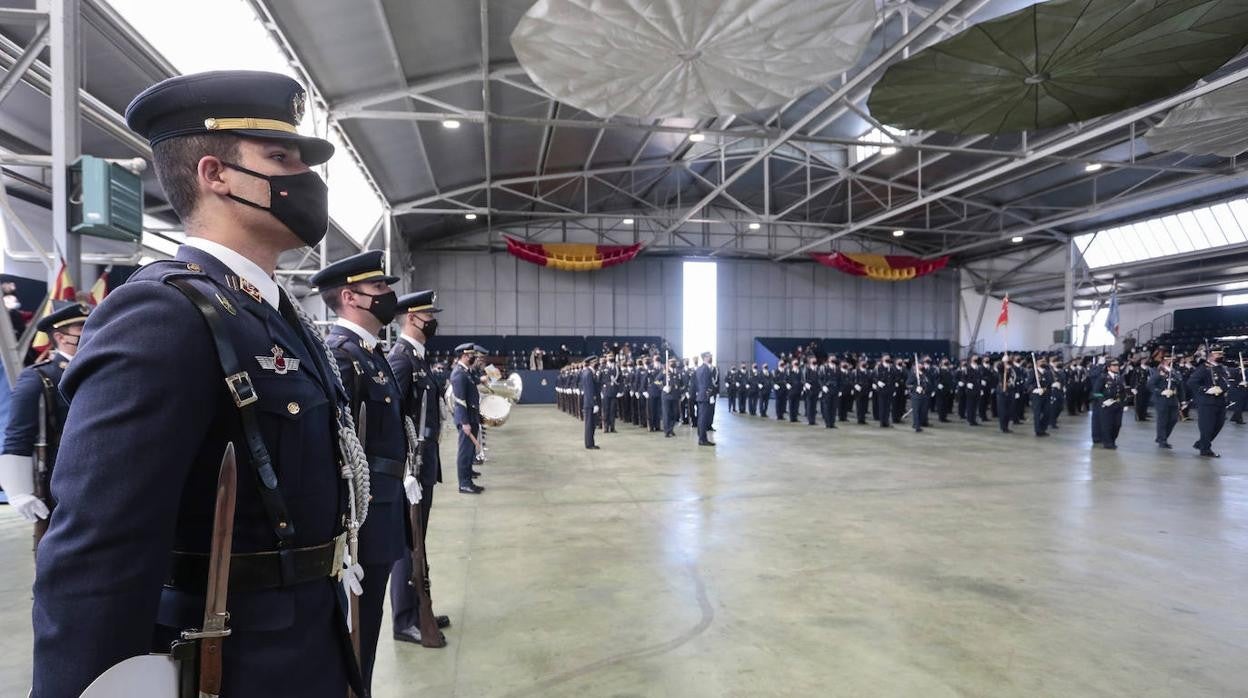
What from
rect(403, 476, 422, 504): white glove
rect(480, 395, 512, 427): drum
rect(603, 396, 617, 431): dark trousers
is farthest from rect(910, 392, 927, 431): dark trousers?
rect(403, 476, 422, 504): white glove

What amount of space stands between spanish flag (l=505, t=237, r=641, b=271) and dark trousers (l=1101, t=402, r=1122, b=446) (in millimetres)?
16259

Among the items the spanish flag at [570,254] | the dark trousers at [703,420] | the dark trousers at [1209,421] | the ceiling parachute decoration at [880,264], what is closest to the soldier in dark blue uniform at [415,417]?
the dark trousers at [703,420]

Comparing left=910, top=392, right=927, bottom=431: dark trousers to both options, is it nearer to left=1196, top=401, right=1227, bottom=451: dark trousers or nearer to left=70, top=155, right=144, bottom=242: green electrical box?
left=1196, top=401, right=1227, bottom=451: dark trousers

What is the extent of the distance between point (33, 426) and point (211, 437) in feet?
13.3

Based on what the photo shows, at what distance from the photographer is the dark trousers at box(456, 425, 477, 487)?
7.39 meters

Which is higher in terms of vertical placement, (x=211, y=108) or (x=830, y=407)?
(x=211, y=108)

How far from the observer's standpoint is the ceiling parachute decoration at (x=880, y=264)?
1016 inches

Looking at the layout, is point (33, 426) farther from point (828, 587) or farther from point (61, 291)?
point (828, 587)

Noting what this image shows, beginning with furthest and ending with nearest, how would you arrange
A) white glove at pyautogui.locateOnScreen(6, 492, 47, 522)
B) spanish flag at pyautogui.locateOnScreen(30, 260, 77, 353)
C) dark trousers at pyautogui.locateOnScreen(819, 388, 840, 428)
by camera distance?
dark trousers at pyautogui.locateOnScreen(819, 388, 840, 428), spanish flag at pyautogui.locateOnScreen(30, 260, 77, 353), white glove at pyautogui.locateOnScreen(6, 492, 47, 522)

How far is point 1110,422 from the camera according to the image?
37.2 feet

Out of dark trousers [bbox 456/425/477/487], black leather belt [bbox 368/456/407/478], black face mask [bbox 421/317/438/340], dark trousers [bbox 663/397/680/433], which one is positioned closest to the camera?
black leather belt [bbox 368/456/407/478]

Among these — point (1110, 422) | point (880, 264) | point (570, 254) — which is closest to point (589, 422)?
point (1110, 422)

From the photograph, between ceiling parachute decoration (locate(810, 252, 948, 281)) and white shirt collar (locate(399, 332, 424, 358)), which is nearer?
white shirt collar (locate(399, 332, 424, 358))

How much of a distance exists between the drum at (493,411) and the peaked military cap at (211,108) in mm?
7069
